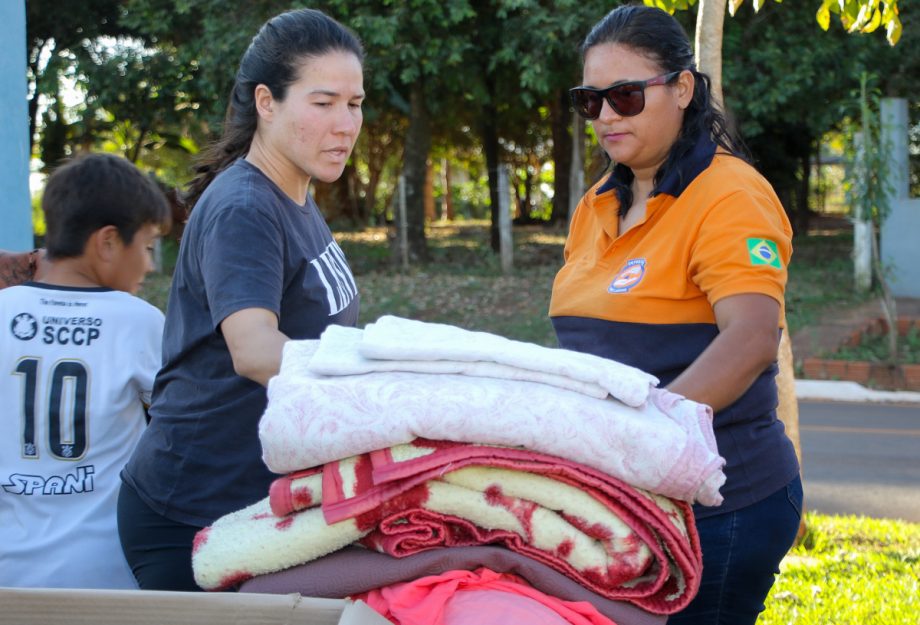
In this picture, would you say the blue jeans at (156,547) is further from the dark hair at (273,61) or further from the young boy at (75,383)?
the dark hair at (273,61)

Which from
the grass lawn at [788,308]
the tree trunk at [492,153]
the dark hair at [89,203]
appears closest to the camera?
the dark hair at [89,203]

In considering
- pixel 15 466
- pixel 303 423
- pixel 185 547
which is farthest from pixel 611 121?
pixel 15 466

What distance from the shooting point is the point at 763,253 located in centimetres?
190

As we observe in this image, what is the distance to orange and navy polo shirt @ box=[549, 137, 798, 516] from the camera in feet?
6.31

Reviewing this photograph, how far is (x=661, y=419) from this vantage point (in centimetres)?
149

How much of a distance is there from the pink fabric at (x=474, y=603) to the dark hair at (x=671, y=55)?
3.05 feet

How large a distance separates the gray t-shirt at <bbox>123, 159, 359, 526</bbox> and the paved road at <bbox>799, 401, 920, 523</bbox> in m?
5.86

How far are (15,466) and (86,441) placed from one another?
0.48 feet

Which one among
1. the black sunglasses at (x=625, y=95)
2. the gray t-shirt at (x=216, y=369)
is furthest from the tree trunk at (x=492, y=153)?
the gray t-shirt at (x=216, y=369)

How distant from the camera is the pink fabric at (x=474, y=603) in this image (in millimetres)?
1406

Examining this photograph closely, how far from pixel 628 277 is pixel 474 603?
85cm

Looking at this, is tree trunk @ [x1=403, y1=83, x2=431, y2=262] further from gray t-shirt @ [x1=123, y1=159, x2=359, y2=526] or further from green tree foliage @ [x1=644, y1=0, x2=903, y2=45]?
gray t-shirt @ [x1=123, y1=159, x2=359, y2=526]

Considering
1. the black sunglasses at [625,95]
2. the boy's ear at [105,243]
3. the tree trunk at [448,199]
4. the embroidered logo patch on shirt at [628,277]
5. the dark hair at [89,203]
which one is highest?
the black sunglasses at [625,95]

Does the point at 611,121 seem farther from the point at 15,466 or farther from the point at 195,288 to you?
the point at 15,466
